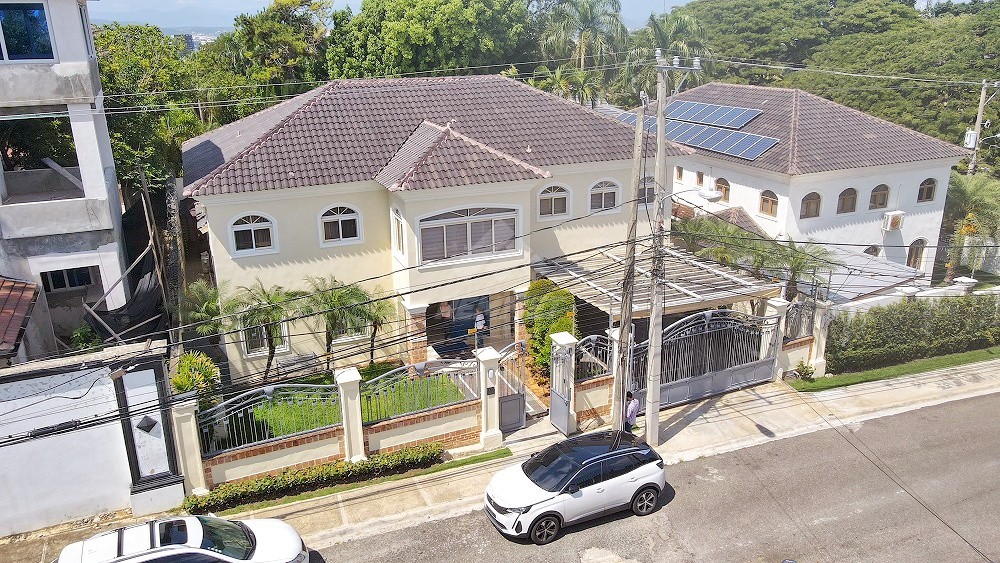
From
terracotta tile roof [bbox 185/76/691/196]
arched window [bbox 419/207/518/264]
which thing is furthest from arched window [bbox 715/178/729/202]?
arched window [bbox 419/207/518/264]

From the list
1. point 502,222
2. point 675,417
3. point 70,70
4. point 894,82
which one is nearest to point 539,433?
point 675,417

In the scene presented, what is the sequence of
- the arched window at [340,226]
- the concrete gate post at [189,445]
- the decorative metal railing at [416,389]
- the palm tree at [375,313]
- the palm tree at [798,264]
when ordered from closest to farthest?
the concrete gate post at [189,445] → the decorative metal railing at [416,389] → the palm tree at [375,313] → the arched window at [340,226] → the palm tree at [798,264]

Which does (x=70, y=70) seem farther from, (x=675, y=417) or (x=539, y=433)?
(x=675, y=417)

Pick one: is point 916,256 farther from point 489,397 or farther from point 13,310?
point 13,310

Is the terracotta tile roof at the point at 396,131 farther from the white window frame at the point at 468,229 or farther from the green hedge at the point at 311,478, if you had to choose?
the green hedge at the point at 311,478

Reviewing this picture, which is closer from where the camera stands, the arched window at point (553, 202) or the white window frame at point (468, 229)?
the white window frame at point (468, 229)

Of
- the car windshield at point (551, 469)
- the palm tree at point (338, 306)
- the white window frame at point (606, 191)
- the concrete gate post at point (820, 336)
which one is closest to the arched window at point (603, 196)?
the white window frame at point (606, 191)

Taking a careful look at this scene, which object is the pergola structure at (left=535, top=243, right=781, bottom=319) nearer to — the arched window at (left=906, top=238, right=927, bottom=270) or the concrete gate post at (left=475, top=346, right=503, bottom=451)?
the concrete gate post at (left=475, top=346, right=503, bottom=451)
